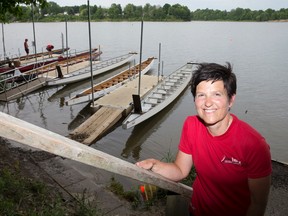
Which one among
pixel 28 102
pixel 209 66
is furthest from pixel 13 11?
pixel 28 102

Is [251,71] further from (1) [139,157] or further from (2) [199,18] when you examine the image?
(2) [199,18]

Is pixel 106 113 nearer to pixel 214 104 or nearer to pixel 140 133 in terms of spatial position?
pixel 140 133

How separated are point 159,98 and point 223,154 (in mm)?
11318

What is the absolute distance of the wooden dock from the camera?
9741 millimetres

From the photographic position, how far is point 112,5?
4906 inches

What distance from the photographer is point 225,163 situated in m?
1.88

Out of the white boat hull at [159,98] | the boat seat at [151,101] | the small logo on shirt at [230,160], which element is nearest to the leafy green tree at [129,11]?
the white boat hull at [159,98]

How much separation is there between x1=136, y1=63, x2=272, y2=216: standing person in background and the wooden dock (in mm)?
7491

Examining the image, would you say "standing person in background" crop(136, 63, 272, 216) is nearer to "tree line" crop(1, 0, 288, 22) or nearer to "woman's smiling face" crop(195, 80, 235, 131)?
"woman's smiling face" crop(195, 80, 235, 131)

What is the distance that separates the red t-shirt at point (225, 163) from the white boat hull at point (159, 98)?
7787 millimetres

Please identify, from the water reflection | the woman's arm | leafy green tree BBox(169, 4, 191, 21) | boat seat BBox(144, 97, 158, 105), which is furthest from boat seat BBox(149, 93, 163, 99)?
leafy green tree BBox(169, 4, 191, 21)

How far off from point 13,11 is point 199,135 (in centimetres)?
706

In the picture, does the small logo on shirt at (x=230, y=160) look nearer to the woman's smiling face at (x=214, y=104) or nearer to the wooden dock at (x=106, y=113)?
the woman's smiling face at (x=214, y=104)

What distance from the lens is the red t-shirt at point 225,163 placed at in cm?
173
